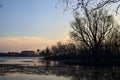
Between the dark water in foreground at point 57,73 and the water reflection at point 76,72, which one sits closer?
the dark water in foreground at point 57,73

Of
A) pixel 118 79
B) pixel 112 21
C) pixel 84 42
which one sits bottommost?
pixel 118 79

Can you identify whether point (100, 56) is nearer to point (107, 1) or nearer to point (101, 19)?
point (101, 19)

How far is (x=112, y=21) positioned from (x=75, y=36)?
10015mm

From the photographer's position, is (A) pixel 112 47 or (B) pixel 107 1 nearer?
(B) pixel 107 1

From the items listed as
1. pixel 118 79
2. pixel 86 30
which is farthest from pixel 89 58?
pixel 118 79

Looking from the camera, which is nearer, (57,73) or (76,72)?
(57,73)

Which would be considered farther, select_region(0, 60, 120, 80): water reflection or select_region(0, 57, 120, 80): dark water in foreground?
select_region(0, 60, 120, 80): water reflection

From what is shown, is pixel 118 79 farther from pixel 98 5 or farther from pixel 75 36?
pixel 75 36

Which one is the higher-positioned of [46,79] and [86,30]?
[86,30]

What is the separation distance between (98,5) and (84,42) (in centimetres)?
6418

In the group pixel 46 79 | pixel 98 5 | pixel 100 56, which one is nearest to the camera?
pixel 98 5

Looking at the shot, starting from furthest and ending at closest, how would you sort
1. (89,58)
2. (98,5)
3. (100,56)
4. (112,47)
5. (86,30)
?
(112,47), (89,58), (100,56), (86,30), (98,5)

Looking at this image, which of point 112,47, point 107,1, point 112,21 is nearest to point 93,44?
point 112,21

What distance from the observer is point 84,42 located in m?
77.4
